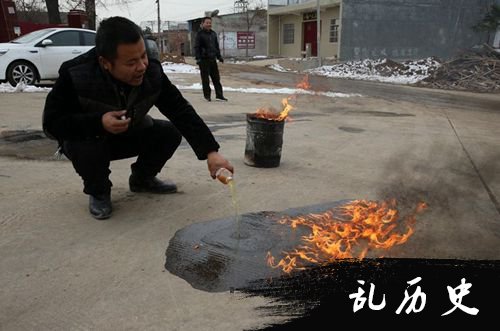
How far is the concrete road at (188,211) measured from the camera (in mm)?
2070

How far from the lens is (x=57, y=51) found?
1028 cm

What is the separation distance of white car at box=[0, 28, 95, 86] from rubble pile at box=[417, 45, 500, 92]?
11833 mm

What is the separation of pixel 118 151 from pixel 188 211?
0.68m

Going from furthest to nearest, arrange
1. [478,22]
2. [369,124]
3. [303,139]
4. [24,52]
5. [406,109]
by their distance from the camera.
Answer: [478,22]
[24,52]
[406,109]
[369,124]
[303,139]

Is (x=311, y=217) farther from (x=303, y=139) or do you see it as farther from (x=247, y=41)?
(x=247, y=41)

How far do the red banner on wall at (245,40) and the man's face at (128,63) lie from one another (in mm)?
35286

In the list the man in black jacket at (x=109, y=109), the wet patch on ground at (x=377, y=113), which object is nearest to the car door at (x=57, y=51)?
the wet patch on ground at (x=377, y=113)

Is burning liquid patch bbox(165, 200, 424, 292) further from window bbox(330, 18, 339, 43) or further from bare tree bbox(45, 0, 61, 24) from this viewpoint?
window bbox(330, 18, 339, 43)

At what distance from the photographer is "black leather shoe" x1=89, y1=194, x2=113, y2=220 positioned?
119 inches

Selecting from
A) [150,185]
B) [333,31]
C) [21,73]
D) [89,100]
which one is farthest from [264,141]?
[333,31]

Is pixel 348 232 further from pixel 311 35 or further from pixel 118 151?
pixel 311 35

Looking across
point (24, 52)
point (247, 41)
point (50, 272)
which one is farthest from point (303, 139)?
point (247, 41)

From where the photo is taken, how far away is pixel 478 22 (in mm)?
24281

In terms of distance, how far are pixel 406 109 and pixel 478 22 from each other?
63.3ft
